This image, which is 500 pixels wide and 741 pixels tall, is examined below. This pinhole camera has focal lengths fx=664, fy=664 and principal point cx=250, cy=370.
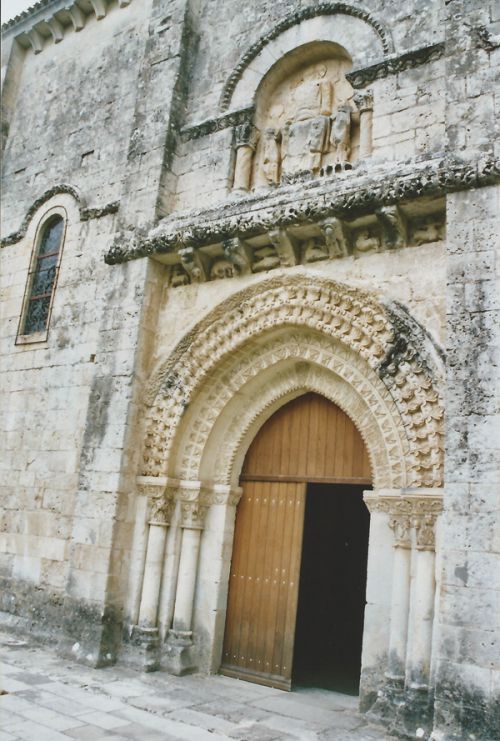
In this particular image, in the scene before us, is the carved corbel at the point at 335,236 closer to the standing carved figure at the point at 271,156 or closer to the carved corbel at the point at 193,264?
the standing carved figure at the point at 271,156

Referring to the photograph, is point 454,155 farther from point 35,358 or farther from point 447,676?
point 35,358

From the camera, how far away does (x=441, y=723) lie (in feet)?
14.2

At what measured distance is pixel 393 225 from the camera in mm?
5664

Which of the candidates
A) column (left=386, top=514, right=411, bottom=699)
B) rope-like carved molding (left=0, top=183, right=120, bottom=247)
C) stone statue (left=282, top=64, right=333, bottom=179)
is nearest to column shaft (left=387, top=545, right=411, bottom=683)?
column (left=386, top=514, right=411, bottom=699)

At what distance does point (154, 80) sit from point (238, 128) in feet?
4.84

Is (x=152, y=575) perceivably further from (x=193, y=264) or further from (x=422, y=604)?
(x=193, y=264)

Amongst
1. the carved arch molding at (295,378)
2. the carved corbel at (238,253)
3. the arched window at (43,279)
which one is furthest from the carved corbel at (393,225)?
the arched window at (43,279)

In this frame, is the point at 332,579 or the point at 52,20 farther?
the point at 52,20

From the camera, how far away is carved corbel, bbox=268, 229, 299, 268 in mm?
6203

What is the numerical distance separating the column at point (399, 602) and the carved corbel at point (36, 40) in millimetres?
9139

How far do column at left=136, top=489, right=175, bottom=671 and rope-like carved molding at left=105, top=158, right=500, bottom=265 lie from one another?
2.62 metres

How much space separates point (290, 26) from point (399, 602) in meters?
6.00

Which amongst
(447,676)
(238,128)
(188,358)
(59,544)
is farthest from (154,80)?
(447,676)

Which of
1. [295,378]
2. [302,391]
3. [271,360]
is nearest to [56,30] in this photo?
[271,360]
